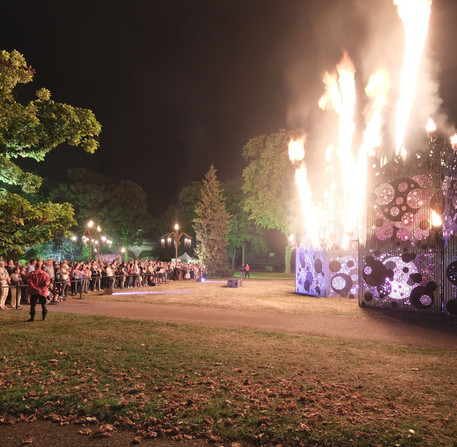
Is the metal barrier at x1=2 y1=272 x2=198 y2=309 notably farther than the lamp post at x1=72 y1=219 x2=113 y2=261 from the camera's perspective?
No

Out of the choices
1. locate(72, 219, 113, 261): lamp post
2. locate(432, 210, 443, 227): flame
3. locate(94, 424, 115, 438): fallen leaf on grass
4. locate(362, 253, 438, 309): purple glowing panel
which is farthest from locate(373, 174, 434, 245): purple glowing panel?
locate(72, 219, 113, 261): lamp post

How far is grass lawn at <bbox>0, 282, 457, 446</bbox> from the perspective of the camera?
17.4ft

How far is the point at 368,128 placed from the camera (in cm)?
2172

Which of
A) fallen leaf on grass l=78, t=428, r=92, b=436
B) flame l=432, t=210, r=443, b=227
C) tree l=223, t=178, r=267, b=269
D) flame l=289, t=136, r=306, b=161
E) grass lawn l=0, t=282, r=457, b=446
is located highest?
flame l=289, t=136, r=306, b=161

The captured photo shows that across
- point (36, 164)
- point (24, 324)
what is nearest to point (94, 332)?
point (24, 324)

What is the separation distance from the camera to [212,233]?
1702 inches

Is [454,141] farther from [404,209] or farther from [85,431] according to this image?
[85,431]

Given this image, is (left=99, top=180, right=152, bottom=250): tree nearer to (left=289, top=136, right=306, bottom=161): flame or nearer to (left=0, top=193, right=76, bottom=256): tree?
(left=289, top=136, right=306, bottom=161): flame

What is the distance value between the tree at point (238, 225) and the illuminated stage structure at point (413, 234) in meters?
35.3

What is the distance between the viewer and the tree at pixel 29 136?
31.7ft

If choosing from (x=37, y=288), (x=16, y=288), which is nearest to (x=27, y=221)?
(x=37, y=288)

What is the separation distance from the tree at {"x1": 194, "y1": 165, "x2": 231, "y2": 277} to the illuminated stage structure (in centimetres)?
2532

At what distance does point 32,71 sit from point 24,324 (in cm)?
803

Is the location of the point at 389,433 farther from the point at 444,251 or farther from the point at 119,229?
the point at 119,229
